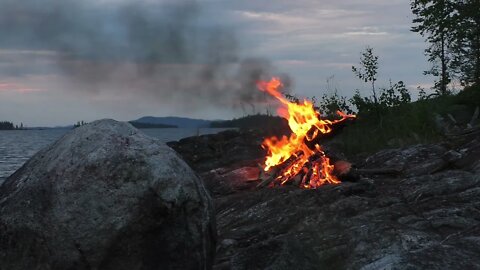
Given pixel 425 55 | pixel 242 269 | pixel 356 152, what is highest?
pixel 425 55

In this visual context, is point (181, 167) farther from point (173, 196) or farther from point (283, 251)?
point (283, 251)

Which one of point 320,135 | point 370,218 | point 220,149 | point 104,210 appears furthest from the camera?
point 220,149

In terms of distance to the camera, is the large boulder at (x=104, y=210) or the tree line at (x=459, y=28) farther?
the tree line at (x=459, y=28)

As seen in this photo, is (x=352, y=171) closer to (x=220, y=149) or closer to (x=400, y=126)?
(x=400, y=126)

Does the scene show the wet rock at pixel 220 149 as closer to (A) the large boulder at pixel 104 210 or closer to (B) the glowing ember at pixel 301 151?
(B) the glowing ember at pixel 301 151

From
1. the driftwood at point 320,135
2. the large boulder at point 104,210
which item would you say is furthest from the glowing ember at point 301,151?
the large boulder at point 104,210

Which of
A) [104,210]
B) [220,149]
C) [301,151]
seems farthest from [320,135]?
[220,149]

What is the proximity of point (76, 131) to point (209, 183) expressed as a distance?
8.09 metres

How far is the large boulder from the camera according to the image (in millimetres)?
6594

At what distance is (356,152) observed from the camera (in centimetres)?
1716

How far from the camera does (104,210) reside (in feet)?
21.7

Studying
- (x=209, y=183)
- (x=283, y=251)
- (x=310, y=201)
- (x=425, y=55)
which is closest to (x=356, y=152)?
(x=209, y=183)

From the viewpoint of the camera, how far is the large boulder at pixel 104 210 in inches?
260

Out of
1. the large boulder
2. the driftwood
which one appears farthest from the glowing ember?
the large boulder
